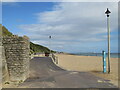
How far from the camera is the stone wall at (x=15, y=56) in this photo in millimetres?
12234

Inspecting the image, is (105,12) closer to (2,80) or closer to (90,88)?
(90,88)

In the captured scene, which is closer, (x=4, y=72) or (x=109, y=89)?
(x=109, y=89)

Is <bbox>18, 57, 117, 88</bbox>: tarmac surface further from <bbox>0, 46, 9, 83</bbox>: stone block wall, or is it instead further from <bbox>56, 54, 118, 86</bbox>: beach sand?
<bbox>0, 46, 9, 83</bbox>: stone block wall

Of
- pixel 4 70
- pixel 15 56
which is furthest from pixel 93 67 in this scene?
pixel 4 70

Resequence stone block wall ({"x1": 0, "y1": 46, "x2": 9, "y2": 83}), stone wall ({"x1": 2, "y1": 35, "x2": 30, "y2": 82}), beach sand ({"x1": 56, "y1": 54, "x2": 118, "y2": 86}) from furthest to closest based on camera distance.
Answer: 1. beach sand ({"x1": 56, "y1": 54, "x2": 118, "y2": 86})
2. stone wall ({"x1": 2, "y1": 35, "x2": 30, "y2": 82})
3. stone block wall ({"x1": 0, "y1": 46, "x2": 9, "y2": 83})

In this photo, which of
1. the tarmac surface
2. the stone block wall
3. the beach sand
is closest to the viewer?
the tarmac surface

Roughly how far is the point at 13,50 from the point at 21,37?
3.51ft

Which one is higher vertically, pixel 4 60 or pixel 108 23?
pixel 108 23

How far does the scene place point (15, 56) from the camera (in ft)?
40.5

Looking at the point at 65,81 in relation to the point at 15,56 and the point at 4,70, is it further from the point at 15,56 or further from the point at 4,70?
the point at 4,70

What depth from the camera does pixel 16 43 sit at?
40.7 feet

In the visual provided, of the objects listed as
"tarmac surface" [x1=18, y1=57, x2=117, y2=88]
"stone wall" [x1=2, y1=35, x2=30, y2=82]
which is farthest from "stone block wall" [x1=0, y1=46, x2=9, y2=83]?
"tarmac surface" [x1=18, y1=57, x2=117, y2=88]

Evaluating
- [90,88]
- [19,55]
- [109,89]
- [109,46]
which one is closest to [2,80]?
[19,55]

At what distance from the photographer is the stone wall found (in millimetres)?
12234
